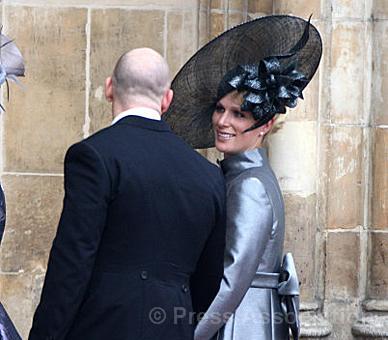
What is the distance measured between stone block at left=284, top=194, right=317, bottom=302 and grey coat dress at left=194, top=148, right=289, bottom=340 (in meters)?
1.66

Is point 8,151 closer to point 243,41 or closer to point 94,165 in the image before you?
point 243,41

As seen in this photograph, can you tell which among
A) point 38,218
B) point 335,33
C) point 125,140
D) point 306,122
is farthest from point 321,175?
point 125,140

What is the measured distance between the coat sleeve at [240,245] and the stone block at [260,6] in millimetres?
2248

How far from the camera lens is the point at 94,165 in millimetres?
3547

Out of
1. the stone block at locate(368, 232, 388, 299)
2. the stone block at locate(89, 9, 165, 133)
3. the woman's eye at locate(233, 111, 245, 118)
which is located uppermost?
the stone block at locate(89, 9, 165, 133)

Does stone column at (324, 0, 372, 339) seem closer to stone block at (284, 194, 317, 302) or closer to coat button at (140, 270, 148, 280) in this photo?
stone block at (284, 194, 317, 302)

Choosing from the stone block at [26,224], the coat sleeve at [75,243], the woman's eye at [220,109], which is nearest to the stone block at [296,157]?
the stone block at [26,224]

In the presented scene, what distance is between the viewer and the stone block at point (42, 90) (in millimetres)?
6379

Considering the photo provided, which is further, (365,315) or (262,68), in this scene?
(365,315)

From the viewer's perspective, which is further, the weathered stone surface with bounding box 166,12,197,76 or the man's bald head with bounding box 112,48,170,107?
the weathered stone surface with bounding box 166,12,197,76

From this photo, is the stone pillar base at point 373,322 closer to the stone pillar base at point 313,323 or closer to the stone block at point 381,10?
the stone pillar base at point 313,323

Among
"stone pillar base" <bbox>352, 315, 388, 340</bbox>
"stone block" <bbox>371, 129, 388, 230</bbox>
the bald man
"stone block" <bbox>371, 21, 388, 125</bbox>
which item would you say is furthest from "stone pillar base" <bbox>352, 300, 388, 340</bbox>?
the bald man

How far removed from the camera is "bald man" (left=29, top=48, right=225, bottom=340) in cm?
353

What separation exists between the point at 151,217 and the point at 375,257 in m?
2.76
